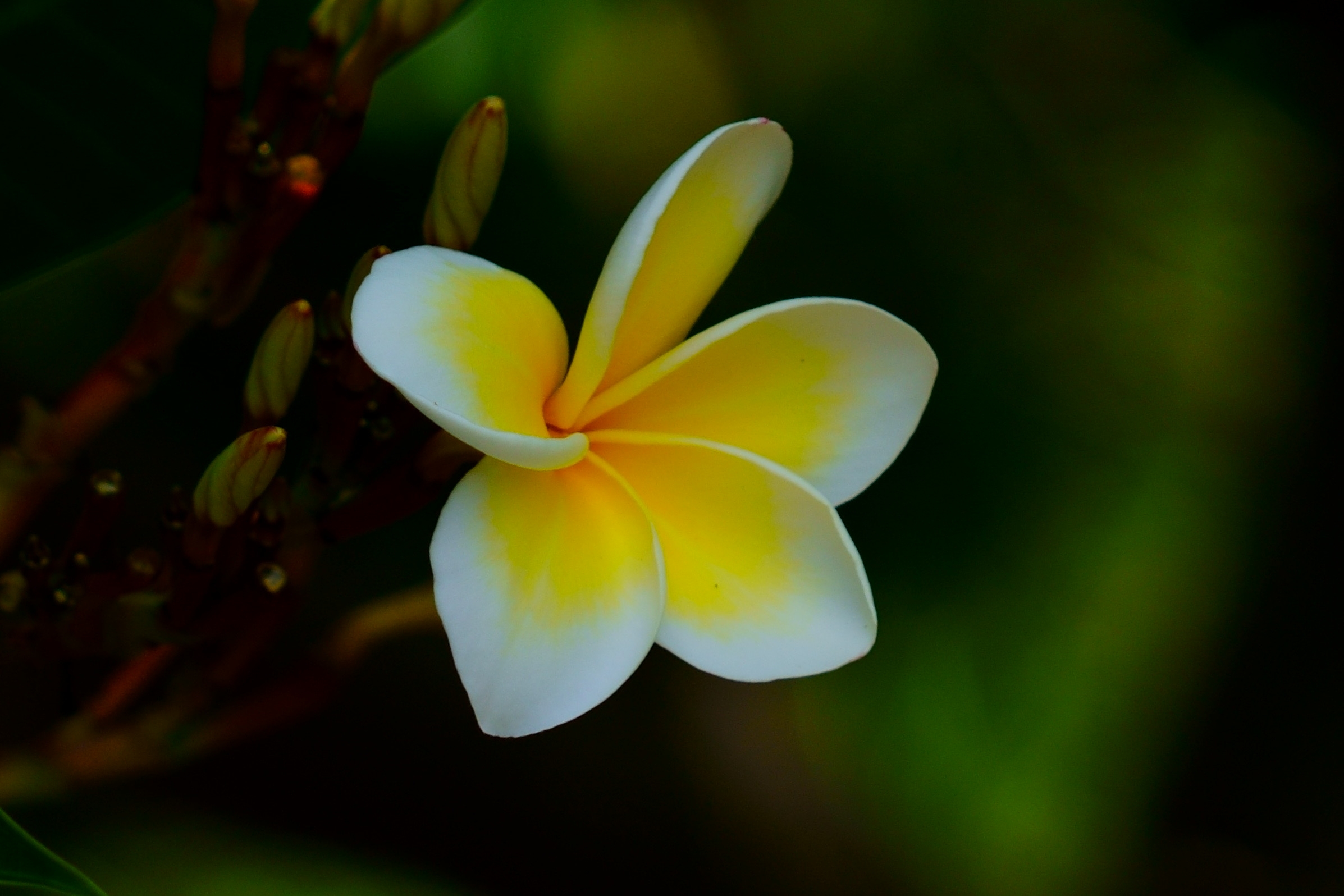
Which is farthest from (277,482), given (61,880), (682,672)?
(682,672)

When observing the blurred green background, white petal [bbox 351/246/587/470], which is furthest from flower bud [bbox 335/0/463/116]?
the blurred green background

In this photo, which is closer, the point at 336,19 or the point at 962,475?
the point at 336,19

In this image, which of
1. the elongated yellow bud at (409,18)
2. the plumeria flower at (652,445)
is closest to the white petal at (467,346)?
the plumeria flower at (652,445)

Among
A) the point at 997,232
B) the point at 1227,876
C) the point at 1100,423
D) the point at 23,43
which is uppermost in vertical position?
the point at 23,43

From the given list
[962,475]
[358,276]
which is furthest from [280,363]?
[962,475]

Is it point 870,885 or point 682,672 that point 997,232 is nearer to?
point 682,672

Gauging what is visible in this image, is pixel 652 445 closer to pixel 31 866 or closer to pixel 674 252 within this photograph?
pixel 674 252
